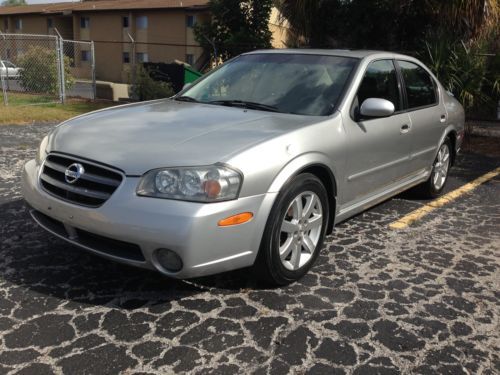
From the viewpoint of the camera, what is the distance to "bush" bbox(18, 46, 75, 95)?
16.7 meters

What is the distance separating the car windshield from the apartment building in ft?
82.8

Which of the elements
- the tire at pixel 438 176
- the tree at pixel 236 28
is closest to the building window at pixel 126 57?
the tree at pixel 236 28

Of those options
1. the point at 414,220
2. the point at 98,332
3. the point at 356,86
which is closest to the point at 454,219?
the point at 414,220

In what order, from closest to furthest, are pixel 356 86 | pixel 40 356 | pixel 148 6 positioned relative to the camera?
pixel 40 356 < pixel 356 86 < pixel 148 6

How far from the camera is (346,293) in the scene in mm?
3508

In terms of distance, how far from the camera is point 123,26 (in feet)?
119

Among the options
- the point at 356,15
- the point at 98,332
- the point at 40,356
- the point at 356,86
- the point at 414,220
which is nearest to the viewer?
the point at 40,356

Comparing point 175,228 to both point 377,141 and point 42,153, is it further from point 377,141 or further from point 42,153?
point 377,141

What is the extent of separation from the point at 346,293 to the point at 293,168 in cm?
96

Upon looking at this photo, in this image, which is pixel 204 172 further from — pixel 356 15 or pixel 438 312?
pixel 356 15

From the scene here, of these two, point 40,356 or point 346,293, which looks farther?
point 346,293

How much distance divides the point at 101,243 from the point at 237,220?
2.87 ft

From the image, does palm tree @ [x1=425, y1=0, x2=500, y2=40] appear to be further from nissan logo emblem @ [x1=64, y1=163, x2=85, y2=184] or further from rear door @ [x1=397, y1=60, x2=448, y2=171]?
nissan logo emblem @ [x1=64, y1=163, x2=85, y2=184]

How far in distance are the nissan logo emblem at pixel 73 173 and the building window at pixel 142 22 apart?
3394 cm
